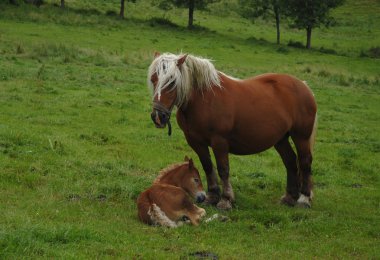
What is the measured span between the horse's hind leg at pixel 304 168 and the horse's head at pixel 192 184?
2.15 m

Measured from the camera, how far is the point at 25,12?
145 feet

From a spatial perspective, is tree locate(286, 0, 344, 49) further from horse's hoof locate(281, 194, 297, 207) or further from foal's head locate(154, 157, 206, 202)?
foal's head locate(154, 157, 206, 202)

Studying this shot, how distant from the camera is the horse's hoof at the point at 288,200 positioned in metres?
10.3

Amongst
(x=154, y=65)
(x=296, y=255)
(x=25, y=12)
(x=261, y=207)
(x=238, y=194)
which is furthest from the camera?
(x=25, y=12)

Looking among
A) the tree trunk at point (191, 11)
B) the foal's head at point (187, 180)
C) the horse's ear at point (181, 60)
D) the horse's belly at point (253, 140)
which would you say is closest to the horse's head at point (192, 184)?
the foal's head at point (187, 180)

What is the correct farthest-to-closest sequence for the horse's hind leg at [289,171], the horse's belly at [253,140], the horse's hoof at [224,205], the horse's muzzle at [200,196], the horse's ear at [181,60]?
the horse's hind leg at [289,171]
the horse's belly at [253,140]
the horse's hoof at [224,205]
the horse's muzzle at [200,196]
the horse's ear at [181,60]

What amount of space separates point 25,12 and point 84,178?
37381 mm

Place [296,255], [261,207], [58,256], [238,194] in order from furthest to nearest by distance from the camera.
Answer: [238,194] < [261,207] < [296,255] < [58,256]

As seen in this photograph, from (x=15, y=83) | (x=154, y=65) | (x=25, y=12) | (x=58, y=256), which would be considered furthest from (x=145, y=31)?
(x=58, y=256)

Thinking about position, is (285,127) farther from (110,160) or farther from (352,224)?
(110,160)

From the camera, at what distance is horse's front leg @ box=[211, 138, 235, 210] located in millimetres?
9156

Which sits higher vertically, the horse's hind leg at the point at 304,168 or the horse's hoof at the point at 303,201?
the horse's hind leg at the point at 304,168

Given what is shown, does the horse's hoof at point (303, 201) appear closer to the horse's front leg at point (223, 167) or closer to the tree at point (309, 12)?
the horse's front leg at point (223, 167)

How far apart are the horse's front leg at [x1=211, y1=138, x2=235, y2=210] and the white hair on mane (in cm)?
95
